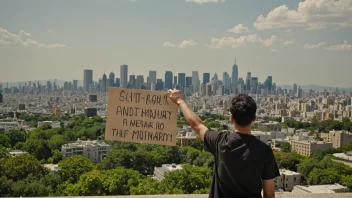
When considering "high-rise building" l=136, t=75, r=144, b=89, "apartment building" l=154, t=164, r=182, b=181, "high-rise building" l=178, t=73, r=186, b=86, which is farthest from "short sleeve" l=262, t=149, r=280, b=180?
"high-rise building" l=178, t=73, r=186, b=86

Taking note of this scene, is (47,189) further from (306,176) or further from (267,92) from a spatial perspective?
(267,92)

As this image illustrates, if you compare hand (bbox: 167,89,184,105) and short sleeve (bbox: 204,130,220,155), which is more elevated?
hand (bbox: 167,89,184,105)

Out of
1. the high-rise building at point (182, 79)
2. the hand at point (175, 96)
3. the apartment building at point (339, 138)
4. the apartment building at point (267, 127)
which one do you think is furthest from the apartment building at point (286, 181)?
the high-rise building at point (182, 79)

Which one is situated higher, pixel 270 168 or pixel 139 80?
pixel 139 80

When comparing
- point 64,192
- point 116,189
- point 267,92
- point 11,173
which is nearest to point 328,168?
point 116,189

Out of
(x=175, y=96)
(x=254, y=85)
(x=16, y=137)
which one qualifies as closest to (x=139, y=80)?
(x=254, y=85)

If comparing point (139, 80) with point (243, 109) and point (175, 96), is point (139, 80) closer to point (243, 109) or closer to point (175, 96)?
point (175, 96)

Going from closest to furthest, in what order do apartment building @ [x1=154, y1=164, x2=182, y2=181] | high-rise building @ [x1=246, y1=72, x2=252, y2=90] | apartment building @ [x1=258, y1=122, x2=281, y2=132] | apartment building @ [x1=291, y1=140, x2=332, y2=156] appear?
apartment building @ [x1=154, y1=164, x2=182, y2=181] → apartment building @ [x1=291, y1=140, x2=332, y2=156] → apartment building @ [x1=258, y1=122, x2=281, y2=132] → high-rise building @ [x1=246, y1=72, x2=252, y2=90]

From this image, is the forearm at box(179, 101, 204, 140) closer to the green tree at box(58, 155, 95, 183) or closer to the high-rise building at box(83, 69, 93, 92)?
the green tree at box(58, 155, 95, 183)
